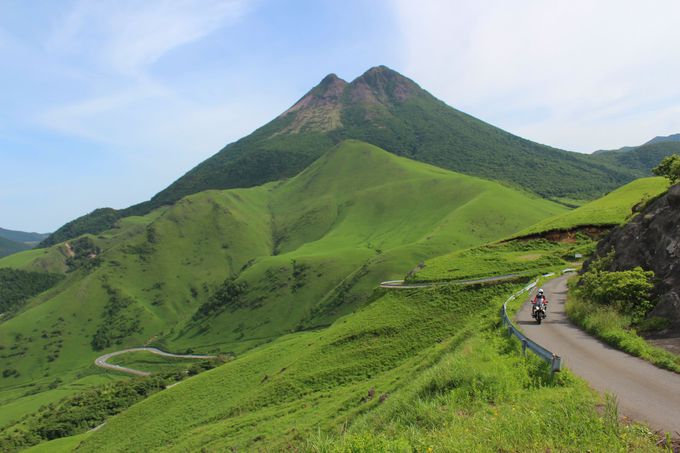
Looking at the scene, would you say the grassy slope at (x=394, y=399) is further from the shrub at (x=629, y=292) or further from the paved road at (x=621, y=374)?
the shrub at (x=629, y=292)

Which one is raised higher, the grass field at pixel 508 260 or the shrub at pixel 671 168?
the shrub at pixel 671 168

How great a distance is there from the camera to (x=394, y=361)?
33938 millimetres

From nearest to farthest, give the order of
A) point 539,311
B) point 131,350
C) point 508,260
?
1. point 539,311
2. point 508,260
3. point 131,350

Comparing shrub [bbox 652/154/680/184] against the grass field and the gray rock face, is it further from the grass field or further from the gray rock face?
the grass field

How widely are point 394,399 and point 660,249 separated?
16174 mm

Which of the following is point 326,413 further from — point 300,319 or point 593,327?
point 300,319

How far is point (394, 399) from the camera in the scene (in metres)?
17.1

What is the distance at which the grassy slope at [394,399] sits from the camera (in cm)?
998

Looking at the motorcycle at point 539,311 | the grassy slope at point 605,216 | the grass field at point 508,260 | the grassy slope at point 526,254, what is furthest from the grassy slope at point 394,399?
the grassy slope at point 605,216

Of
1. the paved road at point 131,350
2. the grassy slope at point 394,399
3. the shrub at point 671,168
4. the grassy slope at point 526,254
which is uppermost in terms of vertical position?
the shrub at point 671,168

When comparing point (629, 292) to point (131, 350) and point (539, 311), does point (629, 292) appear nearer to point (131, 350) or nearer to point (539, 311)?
point (539, 311)

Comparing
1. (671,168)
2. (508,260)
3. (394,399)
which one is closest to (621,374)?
(394,399)

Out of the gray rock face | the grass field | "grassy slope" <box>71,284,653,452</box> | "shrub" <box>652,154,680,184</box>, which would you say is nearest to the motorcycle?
"grassy slope" <box>71,284,653,452</box>

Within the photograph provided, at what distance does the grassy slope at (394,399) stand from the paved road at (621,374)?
124 cm
